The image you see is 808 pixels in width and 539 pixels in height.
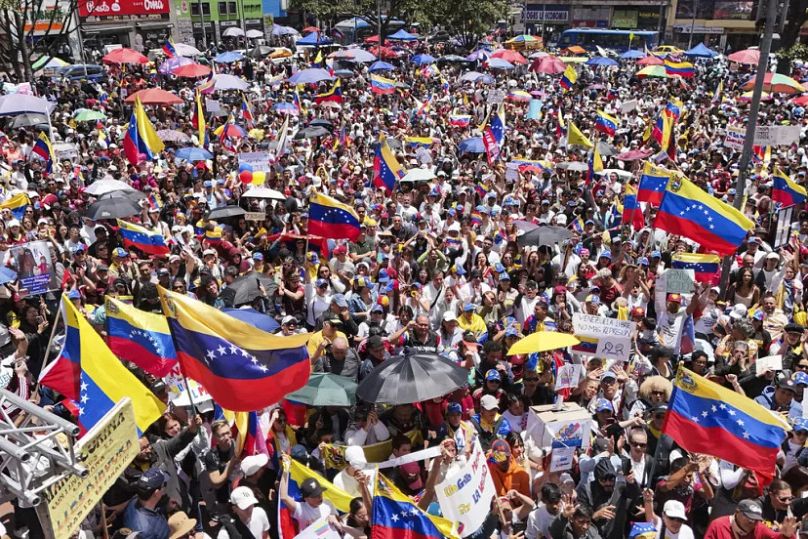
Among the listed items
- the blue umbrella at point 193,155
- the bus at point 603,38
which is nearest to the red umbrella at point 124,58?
the blue umbrella at point 193,155

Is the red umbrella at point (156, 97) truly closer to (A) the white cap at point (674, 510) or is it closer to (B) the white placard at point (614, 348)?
(B) the white placard at point (614, 348)

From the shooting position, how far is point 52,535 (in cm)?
372

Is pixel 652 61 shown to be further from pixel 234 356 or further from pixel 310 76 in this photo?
pixel 234 356

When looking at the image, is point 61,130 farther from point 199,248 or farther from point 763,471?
point 763,471

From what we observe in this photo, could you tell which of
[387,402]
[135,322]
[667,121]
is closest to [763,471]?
[387,402]

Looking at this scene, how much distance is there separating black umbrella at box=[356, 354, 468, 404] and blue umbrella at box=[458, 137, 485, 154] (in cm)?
1050

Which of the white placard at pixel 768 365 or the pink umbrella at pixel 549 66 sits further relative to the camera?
the pink umbrella at pixel 549 66

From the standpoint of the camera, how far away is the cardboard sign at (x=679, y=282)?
28.9ft

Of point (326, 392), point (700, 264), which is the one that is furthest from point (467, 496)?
point (700, 264)

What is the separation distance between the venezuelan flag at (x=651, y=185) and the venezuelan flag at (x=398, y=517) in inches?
283

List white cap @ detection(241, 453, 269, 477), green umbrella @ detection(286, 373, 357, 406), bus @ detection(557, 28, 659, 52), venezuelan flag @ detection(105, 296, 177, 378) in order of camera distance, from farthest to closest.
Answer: bus @ detection(557, 28, 659, 52), venezuelan flag @ detection(105, 296, 177, 378), green umbrella @ detection(286, 373, 357, 406), white cap @ detection(241, 453, 269, 477)

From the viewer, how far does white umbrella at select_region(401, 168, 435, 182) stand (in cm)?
1395

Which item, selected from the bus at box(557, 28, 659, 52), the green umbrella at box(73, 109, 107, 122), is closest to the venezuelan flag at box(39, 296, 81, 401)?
the green umbrella at box(73, 109, 107, 122)

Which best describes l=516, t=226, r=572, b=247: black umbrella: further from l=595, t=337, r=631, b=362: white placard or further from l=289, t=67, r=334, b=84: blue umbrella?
l=289, t=67, r=334, b=84: blue umbrella
